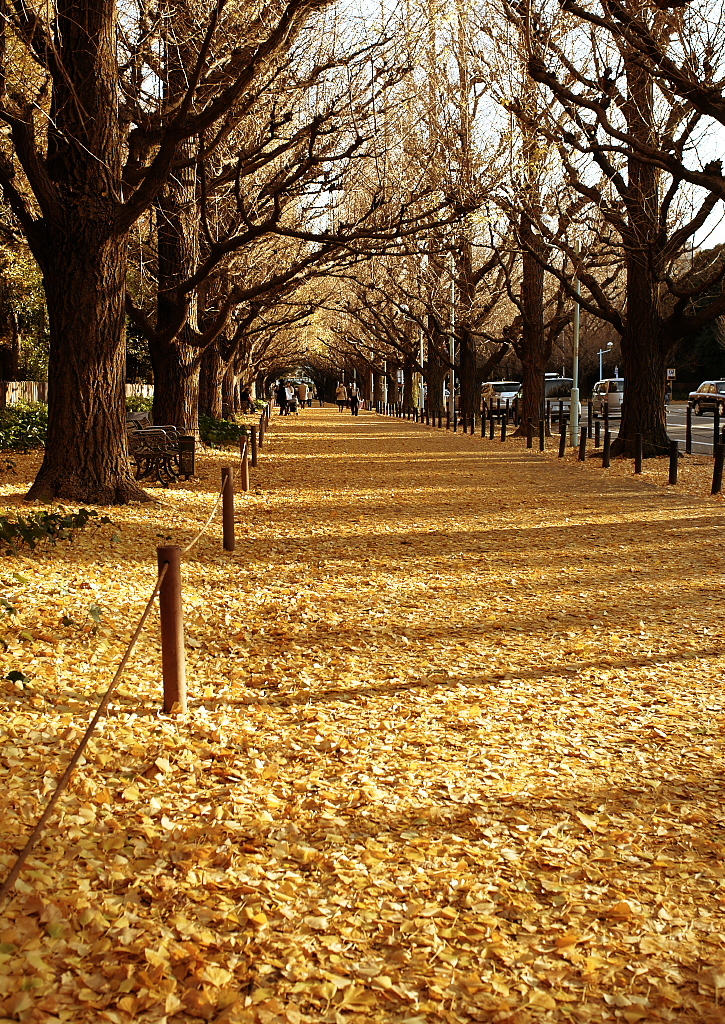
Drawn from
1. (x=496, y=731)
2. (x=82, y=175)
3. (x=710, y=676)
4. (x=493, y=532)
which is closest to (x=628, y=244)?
(x=493, y=532)

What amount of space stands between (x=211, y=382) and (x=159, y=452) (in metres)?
12.0

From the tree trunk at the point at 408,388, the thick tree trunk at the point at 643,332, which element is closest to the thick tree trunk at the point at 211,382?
the thick tree trunk at the point at 643,332

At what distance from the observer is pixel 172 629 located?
5562mm

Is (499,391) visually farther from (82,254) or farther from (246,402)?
(82,254)

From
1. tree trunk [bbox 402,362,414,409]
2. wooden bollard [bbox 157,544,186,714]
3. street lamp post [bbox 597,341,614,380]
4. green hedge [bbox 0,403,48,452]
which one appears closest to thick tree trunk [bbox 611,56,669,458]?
green hedge [bbox 0,403,48,452]

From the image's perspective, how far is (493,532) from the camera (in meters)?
12.7

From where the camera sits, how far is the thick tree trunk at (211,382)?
1101 inches

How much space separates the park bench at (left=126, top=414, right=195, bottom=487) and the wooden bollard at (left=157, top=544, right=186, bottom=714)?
10840 millimetres

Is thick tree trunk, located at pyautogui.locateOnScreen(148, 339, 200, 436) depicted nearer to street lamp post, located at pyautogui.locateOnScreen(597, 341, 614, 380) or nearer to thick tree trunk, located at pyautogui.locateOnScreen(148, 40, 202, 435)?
thick tree trunk, located at pyautogui.locateOnScreen(148, 40, 202, 435)

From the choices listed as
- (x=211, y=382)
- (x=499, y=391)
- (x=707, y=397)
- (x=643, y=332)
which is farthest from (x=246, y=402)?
(x=643, y=332)

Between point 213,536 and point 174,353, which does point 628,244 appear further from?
point 213,536

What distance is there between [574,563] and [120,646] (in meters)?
5.21

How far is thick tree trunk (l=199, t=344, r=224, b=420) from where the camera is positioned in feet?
91.8

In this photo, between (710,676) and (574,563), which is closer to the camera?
(710,676)
